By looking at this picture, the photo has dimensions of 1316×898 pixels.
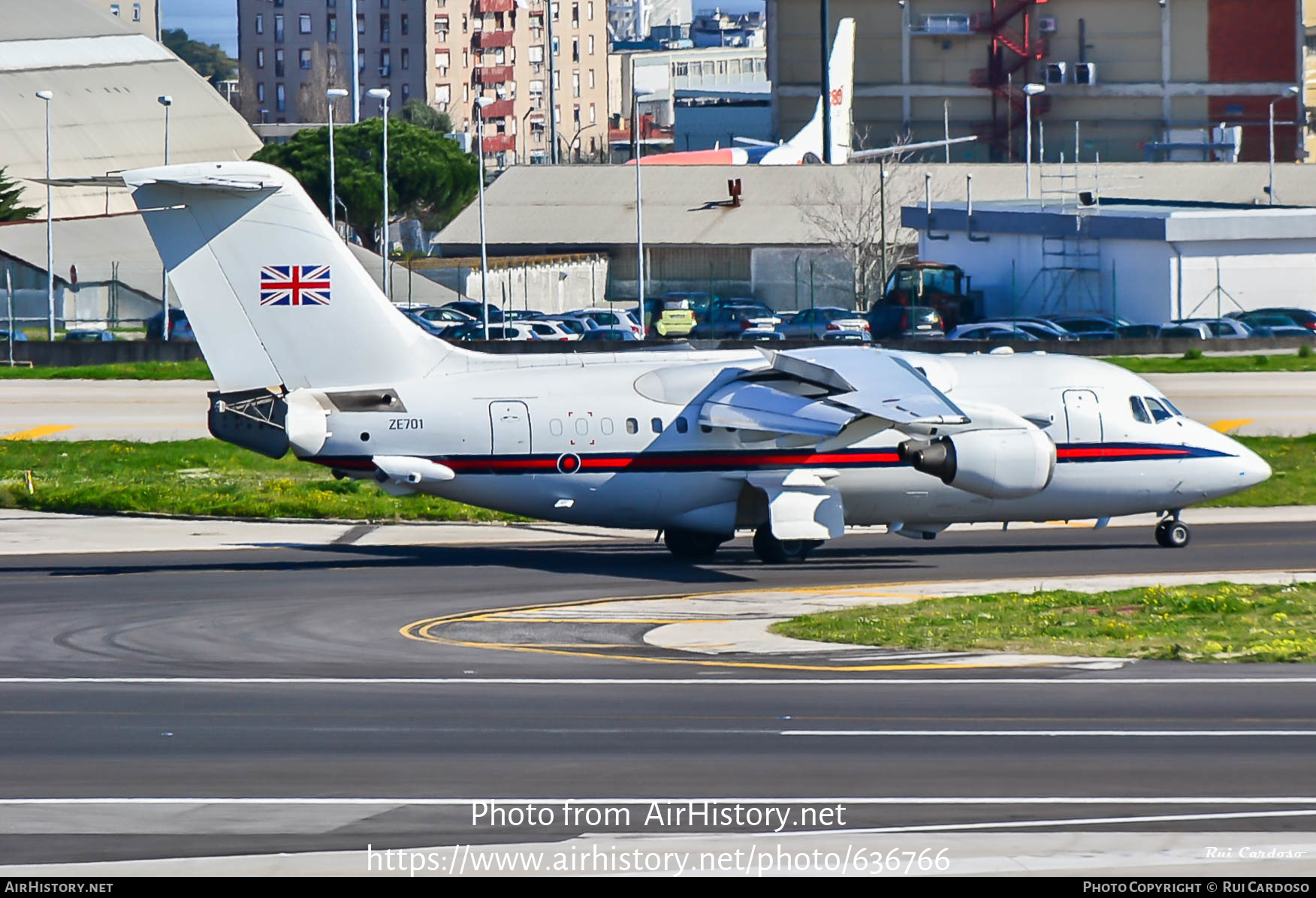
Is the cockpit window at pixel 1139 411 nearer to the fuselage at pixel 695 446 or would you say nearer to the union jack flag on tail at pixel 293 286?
the fuselage at pixel 695 446

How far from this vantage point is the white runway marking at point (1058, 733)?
16641 mm

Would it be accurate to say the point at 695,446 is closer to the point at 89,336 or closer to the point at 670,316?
the point at 670,316

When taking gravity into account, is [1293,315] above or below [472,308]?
below

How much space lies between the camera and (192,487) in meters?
38.8

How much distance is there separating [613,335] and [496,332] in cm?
491

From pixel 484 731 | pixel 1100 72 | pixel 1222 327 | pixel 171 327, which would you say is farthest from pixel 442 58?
pixel 484 731

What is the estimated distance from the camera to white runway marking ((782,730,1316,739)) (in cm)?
1664

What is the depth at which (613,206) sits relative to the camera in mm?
97688

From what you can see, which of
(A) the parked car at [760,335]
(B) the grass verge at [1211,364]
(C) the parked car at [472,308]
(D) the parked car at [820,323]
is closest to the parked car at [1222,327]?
(B) the grass verge at [1211,364]

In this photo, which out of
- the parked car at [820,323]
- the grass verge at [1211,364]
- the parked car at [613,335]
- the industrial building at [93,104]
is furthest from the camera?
the industrial building at [93,104]

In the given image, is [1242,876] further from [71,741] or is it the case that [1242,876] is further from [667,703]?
[71,741]

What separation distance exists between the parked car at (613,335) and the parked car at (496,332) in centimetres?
219

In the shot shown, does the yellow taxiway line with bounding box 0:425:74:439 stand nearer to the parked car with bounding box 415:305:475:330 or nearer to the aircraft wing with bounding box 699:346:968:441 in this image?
the aircraft wing with bounding box 699:346:968:441

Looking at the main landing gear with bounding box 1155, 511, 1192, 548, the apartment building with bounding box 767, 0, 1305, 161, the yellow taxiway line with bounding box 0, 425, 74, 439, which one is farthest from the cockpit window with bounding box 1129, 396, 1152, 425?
the apartment building with bounding box 767, 0, 1305, 161
